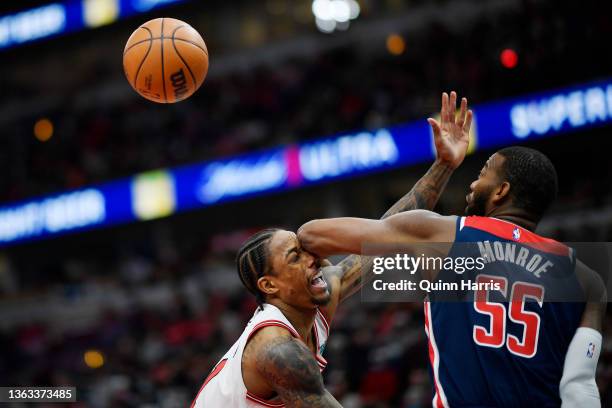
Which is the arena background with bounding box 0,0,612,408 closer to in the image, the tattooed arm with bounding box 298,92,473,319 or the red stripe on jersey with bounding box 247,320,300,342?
the tattooed arm with bounding box 298,92,473,319

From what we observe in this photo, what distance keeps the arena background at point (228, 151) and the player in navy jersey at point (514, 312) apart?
545cm

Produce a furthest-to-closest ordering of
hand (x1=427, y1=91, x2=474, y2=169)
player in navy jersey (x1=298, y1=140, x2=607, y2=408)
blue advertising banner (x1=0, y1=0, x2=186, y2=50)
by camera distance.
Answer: blue advertising banner (x1=0, y1=0, x2=186, y2=50) → hand (x1=427, y1=91, x2=474, y2=169) → player in navy jersey (x1=298, y1=140, x2=607, y2=408)

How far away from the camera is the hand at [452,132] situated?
415 cm

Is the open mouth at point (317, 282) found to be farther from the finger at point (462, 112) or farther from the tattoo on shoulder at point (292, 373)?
the finger at point (462, 112)

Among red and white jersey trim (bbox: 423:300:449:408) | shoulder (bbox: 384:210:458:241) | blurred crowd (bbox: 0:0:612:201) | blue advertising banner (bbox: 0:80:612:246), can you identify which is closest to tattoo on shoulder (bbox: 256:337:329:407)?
red and white jersey trim (bbox: 423:300:449:408)

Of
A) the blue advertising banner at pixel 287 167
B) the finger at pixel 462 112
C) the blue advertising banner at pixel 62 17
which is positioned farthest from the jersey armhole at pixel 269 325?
the blue advertising banner at pixel 62 17

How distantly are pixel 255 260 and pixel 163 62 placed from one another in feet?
6.33

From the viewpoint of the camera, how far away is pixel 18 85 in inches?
786

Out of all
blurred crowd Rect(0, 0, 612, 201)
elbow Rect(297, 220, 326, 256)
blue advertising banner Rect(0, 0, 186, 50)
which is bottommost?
elbow Rect(297, 220, 326, 256)

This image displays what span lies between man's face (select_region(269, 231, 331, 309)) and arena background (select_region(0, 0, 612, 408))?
464 centimetres

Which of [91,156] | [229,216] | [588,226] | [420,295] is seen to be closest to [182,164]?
[229,216]

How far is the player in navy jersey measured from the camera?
2990 millimetres

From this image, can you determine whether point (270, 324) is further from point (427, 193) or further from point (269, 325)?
point (427, 193)

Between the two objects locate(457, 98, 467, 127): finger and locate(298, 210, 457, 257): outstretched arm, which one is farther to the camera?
locate(457, 98, 467, 127): finger
